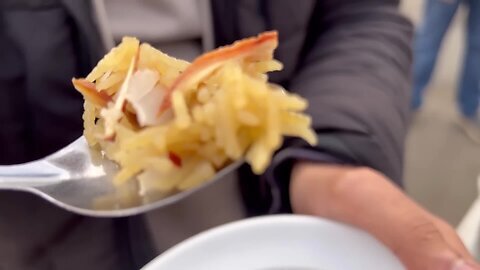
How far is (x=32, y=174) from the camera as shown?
309 mm

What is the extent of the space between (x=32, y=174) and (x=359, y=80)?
0.58 feet

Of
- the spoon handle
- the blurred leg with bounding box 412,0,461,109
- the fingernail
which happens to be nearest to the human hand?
the fingernail

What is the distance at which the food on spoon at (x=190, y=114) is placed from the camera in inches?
10.0

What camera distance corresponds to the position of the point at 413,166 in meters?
0.77

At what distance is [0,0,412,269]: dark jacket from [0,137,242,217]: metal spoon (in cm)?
7

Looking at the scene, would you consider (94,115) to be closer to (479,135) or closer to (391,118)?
(391,118)

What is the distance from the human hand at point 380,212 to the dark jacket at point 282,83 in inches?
0.6

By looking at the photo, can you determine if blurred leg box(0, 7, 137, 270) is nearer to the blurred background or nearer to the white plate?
the white plate

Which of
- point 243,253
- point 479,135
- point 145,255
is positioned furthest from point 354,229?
point 479,135

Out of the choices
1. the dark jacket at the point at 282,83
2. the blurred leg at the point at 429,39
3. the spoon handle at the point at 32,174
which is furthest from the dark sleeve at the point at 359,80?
the blurred leg at the point at 429,39

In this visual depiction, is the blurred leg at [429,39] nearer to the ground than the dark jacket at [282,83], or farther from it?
nearer to the ground

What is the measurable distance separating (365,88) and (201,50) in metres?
0.10

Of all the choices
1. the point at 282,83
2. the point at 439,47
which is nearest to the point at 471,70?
the point at 439,47

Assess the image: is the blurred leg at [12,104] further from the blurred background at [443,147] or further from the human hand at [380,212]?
the blurred background at [443,147]
